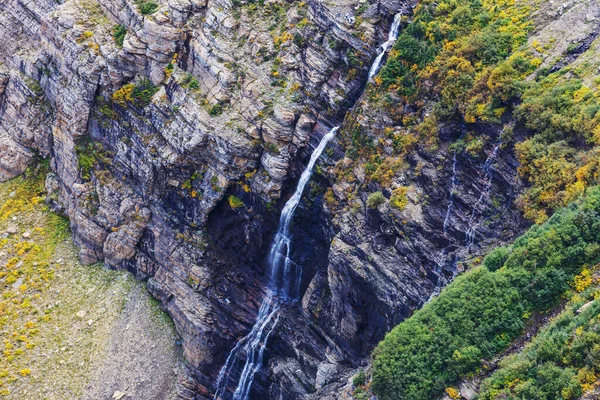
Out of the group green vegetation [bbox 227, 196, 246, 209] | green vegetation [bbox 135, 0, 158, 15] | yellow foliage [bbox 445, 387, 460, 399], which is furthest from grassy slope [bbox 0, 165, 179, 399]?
yellow foliage [bbox 445, 387, 460, 399]

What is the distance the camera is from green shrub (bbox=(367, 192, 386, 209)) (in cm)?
4538

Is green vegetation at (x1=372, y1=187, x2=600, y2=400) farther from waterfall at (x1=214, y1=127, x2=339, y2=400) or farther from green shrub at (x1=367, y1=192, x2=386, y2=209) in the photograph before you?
waterfall at (x1=214, y1=127, x2=339, y2=400)

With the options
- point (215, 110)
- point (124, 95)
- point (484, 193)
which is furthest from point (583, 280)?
point (124, 95)

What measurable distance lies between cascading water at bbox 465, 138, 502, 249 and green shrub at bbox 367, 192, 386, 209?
621 centimetres

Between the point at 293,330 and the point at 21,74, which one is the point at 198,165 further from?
the point at 21,74

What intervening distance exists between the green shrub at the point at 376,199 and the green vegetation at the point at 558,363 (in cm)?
1457

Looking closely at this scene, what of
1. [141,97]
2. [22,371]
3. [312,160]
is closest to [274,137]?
[312,160]

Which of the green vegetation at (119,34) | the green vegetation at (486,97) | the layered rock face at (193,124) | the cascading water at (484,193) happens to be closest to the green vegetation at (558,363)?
the green vegetation at (486,97)

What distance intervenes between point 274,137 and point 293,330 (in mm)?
14866

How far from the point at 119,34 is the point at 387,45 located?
24.2 meters

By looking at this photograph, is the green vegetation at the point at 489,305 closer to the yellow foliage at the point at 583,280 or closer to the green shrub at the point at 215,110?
the yellow foliage at the point at 583,280

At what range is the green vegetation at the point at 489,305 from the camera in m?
35.1

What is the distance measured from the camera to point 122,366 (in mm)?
56531

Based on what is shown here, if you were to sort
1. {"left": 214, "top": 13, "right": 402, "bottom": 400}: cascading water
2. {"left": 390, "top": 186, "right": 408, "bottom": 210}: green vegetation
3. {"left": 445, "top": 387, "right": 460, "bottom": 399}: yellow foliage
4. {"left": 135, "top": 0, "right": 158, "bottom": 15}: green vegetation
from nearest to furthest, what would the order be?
1. {"left": 445, "top": 387, "right": 460, "bottom": 399}: yellow foliage
2. {"left": 390, "top": 186, "right": 408, "bottom": 210}: green vegetation
3. {"left": 214, "top": 13, "right": 402, "bottom": 400}: cascading water
4. {"left": 135, "top": 0, "right": 158, "bottom": 15}: green vegetation
